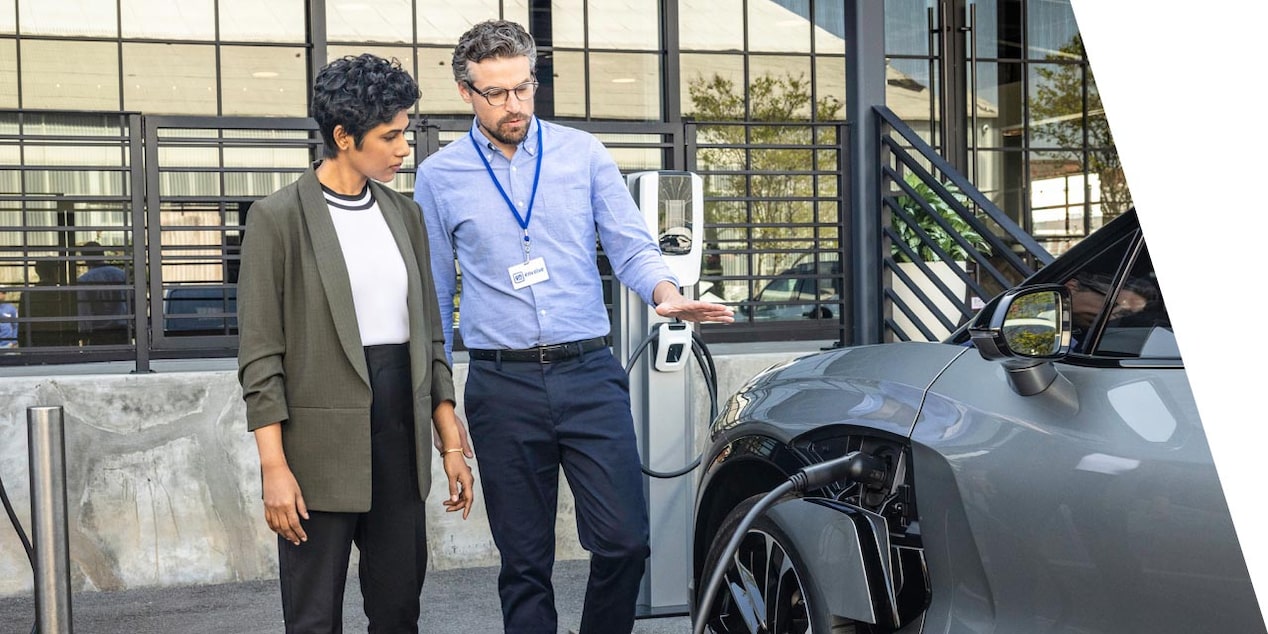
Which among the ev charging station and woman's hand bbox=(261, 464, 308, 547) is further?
the ev charging station

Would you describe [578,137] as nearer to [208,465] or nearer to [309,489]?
[309,489]

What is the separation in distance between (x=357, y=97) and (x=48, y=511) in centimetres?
139

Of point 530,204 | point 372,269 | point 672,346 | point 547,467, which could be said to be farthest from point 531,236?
point 672,346

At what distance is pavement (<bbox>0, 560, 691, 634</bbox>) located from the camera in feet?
16.4

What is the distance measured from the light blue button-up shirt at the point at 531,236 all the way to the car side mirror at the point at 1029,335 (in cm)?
140

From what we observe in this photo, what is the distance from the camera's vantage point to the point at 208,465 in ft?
18.4

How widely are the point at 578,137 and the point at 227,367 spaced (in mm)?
3079

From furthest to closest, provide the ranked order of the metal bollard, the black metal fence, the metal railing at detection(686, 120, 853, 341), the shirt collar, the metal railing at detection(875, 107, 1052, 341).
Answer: the metal railing at detection(686, 120, 853, 341)
the metal railing at detection(875, 107, 1052, 341)
the black metal fence
the shirt collar
the metal bollard

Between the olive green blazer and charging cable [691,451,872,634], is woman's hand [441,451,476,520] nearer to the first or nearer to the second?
the olive green blazer

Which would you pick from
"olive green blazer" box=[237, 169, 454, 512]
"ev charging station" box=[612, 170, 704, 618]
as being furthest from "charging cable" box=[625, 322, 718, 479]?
"olive green blazer" box=[237, 169, 454, 512]

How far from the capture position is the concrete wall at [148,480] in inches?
217

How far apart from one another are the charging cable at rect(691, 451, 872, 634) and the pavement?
169 cm

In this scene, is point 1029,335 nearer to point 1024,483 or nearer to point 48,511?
point 1024,483

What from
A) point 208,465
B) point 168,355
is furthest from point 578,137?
point 168,355
